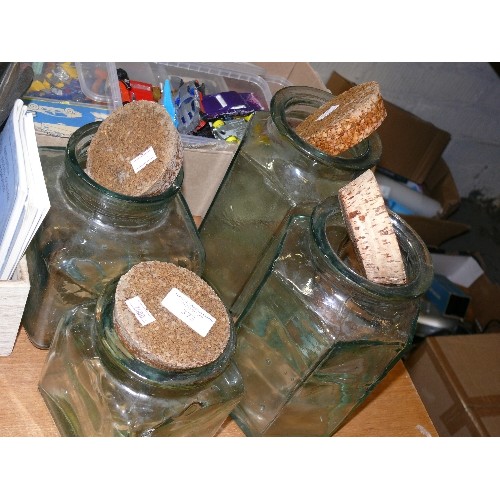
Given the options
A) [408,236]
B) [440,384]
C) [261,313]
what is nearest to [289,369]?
[261,313]

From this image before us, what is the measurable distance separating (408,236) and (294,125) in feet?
0.64

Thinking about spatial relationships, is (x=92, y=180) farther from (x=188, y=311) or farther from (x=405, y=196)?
(x=405, y=196)

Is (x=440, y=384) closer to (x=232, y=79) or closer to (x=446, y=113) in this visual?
(x=232, y=79)

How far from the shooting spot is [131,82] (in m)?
1.01

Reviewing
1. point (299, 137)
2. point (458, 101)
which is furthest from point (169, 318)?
point (458, 101)

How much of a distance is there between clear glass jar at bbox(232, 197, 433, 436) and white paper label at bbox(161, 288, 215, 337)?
82 mm

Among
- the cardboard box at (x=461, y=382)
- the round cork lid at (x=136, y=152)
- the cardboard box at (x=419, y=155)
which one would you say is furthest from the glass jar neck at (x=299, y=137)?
the cardboard box at (x=419, y=155)

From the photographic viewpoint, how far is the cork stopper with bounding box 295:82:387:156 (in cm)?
69

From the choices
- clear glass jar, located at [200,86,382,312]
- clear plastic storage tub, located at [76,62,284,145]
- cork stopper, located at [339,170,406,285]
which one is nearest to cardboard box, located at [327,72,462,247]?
clear plastic storage tub, located at [76,62,284,145]

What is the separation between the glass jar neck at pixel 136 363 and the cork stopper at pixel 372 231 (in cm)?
15

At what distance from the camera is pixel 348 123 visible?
0.69 meters

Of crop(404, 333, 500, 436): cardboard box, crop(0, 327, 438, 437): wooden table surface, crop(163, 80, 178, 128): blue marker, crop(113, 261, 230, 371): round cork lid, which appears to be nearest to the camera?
crop(113, 261, 230, 371): round cork lid

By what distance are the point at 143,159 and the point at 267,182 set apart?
5.5 inches

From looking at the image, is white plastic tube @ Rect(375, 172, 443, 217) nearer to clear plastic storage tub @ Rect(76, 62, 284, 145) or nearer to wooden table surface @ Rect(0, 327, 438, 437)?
clear plastic storage tub @ Rect(76, 62, 284, 145)
